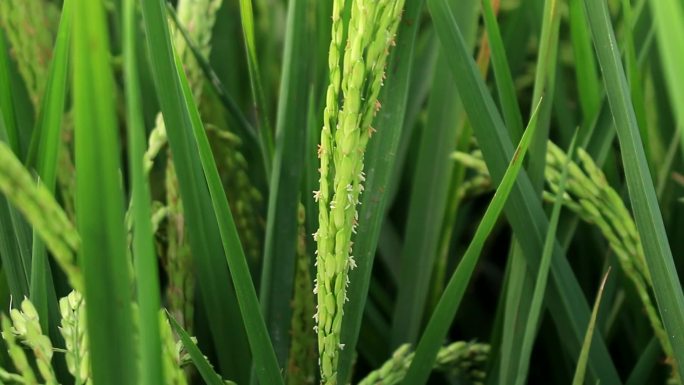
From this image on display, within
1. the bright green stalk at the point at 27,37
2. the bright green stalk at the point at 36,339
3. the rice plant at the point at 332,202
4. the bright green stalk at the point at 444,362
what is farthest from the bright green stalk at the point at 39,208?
the bright green stalk at the point at 27,37

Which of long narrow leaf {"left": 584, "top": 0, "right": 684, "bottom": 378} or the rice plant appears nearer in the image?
the rice plant

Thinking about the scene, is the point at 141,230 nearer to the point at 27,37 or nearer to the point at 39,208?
the point at 39,208

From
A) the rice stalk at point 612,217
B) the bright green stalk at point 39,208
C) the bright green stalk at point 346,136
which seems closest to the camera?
the bright green stalk at point 39,208

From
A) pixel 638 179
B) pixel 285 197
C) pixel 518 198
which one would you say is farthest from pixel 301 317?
pixel 638 179

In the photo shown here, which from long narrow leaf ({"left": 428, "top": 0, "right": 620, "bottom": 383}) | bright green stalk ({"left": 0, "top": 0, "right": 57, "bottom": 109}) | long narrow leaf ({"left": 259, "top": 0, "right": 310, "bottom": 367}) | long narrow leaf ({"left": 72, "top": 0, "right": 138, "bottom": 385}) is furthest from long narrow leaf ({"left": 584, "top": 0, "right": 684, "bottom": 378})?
bright green stalk ({"left": 0, "top": 0, "right": 57, "bottom": 109})

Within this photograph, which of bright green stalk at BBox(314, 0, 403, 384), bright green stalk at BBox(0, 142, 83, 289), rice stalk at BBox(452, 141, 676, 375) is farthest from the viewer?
rice stalk at BBox(452, 141, 676, 375)

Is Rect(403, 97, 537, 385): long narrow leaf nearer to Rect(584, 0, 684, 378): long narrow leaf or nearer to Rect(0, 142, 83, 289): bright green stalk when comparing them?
Rect(584, 0, 684, 378): long narrow leaf

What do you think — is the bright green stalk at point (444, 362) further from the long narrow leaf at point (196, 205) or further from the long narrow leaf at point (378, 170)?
the long narrow leaf at point (196, 205)

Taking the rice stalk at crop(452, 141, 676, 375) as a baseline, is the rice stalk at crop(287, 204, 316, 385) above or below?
below
